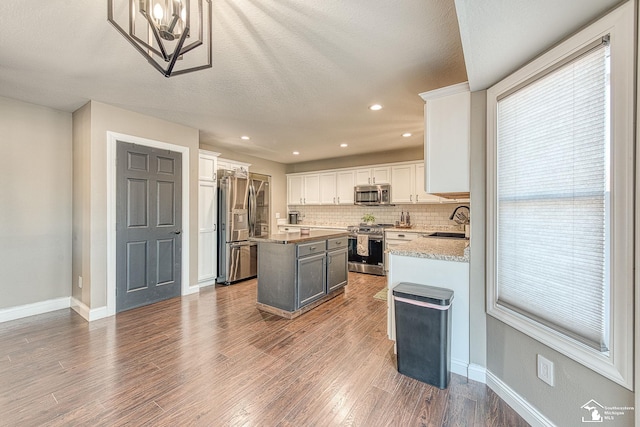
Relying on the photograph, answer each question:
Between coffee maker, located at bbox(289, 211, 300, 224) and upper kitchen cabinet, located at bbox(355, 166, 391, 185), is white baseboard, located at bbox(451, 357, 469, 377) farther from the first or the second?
coffee maker, located at bbox(289, 211, 300, 224)

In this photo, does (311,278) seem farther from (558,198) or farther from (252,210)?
(558,198)

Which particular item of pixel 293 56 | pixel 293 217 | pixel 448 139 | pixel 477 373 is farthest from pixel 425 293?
Answer: pixel 293 217

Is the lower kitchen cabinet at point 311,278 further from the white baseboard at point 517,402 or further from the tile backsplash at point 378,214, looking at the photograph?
the tile backsplash at point 378,214

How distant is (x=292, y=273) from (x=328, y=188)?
3439 millimetres

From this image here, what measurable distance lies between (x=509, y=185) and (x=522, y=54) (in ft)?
2.56

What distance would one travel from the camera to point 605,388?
1202 millimetres

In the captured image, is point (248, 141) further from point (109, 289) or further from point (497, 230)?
point (497, 230)

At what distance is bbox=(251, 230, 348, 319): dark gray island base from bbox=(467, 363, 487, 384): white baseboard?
1806 millimetres

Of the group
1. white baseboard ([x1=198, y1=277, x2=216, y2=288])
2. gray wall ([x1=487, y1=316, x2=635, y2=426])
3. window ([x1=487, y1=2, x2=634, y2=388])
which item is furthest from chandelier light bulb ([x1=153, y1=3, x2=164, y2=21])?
white baseboard ([x1=198, y1=277, x2=216, y2=288])

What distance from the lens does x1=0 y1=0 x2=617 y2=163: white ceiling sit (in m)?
1.47

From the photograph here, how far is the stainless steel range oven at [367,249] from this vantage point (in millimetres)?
5199

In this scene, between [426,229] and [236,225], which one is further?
[426,229]

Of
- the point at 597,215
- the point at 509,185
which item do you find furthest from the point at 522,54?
the point at 597,215

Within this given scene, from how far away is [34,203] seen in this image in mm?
3207
